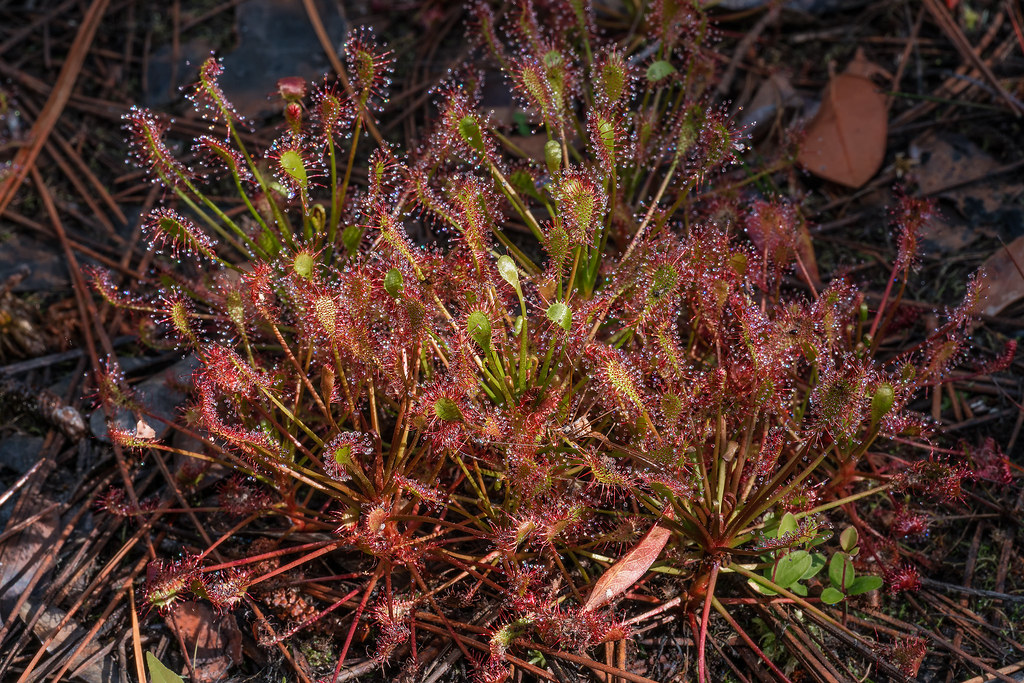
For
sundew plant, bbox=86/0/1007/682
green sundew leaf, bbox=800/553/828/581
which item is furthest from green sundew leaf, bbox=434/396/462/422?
green sundew leaf, bbox=800/553/828/581

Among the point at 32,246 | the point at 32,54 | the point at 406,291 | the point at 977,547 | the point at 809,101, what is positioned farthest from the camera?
the point at 32,54

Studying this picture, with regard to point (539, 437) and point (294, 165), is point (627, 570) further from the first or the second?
point (294, 165)

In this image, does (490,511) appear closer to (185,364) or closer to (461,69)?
(185,364)

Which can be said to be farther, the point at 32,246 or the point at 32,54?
the point at 32,54

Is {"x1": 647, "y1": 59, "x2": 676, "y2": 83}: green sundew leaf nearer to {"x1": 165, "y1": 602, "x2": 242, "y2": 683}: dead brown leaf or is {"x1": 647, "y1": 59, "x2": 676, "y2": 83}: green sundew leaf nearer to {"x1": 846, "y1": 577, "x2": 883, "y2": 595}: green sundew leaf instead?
{"x1": 846, "y1": 577, "x2": 883, "y2": 595}: green sundew leaf

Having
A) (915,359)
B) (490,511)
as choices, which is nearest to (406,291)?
(490,511)

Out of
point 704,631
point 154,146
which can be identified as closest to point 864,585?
point 704,631
